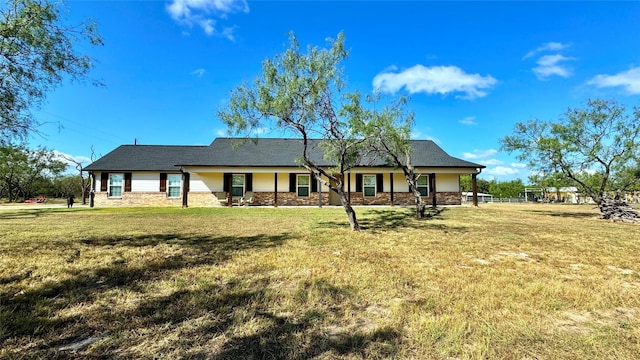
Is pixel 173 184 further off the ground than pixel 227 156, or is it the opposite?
pixel 227 156

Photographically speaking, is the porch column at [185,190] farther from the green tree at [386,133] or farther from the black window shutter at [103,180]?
the green tree at [386,133]

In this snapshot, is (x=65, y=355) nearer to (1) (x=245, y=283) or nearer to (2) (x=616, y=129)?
(1) (x=245, y=283)

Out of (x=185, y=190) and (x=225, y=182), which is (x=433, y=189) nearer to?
(x=225, y=182)

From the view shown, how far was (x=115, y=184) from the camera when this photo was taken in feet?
68.2

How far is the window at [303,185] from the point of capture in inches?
818

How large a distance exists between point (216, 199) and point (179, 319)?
18.3m

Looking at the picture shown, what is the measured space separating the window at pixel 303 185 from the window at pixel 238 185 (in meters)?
3.77

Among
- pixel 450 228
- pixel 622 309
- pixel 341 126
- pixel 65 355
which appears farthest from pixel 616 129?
pixel 65 355

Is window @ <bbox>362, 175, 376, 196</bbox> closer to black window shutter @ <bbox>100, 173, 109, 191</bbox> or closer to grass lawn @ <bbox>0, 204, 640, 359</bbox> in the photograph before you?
grass lawn @ <bbox>0, 204, 640, 359</bbox>

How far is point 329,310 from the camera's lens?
10.8 feet

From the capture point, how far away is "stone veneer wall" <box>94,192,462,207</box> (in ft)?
66.9

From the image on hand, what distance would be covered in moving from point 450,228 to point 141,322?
29.8ft

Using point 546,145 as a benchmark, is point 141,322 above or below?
below

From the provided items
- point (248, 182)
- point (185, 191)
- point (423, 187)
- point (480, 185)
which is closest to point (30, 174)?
point (185, 191)
